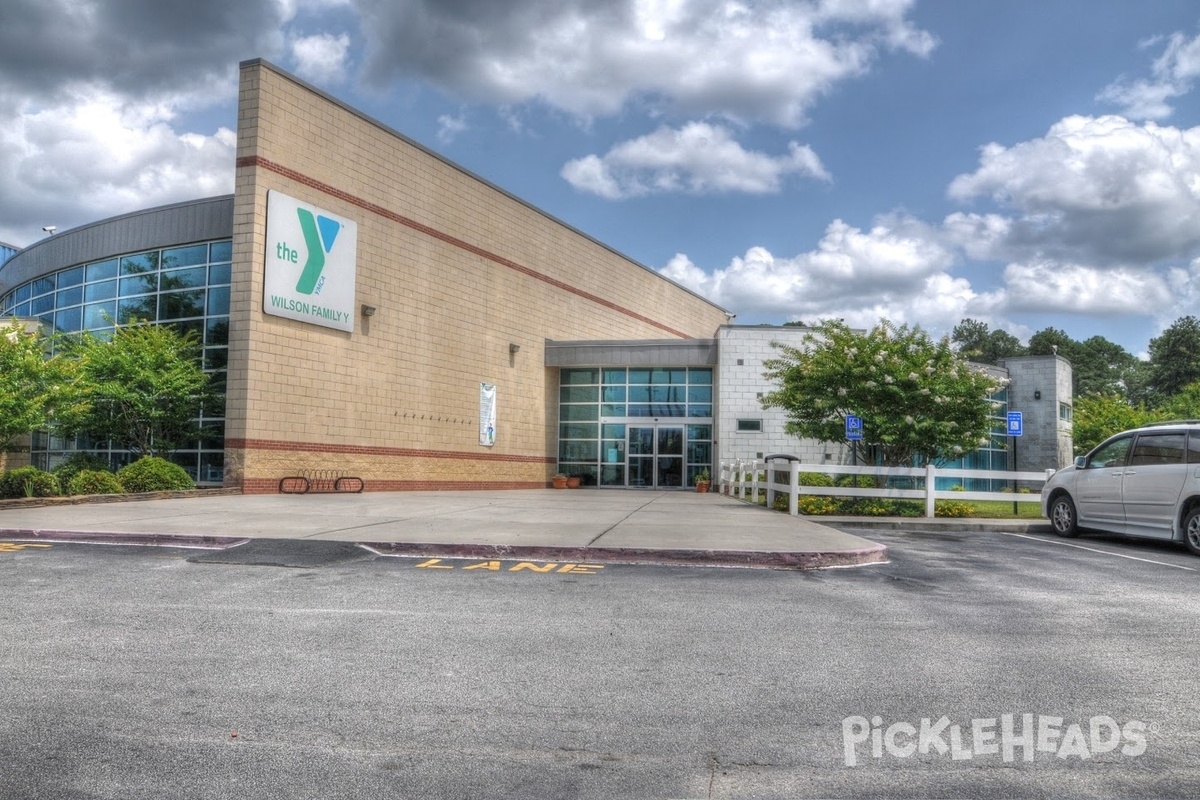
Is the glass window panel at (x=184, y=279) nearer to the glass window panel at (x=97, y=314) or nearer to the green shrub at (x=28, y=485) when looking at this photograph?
the glass window panel at (x=97, y=314)

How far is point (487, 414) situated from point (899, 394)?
53.7 feet

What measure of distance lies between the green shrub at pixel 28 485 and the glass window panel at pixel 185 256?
27.9ft

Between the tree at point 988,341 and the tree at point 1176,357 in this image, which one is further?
the tree at point 988,341

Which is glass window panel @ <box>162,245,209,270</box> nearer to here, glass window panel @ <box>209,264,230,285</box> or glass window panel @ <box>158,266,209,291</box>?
glass window panel @ <box>158,266,209,291</box>

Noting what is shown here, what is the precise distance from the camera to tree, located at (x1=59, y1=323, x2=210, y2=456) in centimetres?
2178

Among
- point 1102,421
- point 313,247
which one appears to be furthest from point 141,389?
point 1102,421

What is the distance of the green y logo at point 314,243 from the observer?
23562 mm

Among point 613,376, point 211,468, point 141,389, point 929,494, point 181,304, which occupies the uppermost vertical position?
point 181,304

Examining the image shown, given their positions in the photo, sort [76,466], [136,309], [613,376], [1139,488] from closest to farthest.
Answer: [1139,488]
[76,466]
[136,309]
[613,376]

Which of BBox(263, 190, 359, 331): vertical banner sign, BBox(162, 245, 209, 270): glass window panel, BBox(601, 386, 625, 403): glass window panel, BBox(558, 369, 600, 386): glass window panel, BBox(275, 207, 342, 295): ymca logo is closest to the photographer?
BBox(263, 190, 359, 331): vertical banner sign

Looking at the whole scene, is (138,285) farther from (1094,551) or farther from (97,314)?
(1094,551)

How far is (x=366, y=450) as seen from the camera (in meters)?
25.7

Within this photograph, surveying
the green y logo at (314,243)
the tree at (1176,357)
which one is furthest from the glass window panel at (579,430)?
the tree at (1176,357)

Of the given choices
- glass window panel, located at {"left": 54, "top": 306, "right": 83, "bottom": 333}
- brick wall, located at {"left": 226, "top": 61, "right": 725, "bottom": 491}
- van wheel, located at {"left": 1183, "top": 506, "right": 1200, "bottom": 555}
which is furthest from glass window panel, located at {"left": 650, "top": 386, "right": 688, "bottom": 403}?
van wheel, located at {"left": 1183, "top": 506, "right": 1200, "bottom": 555}
